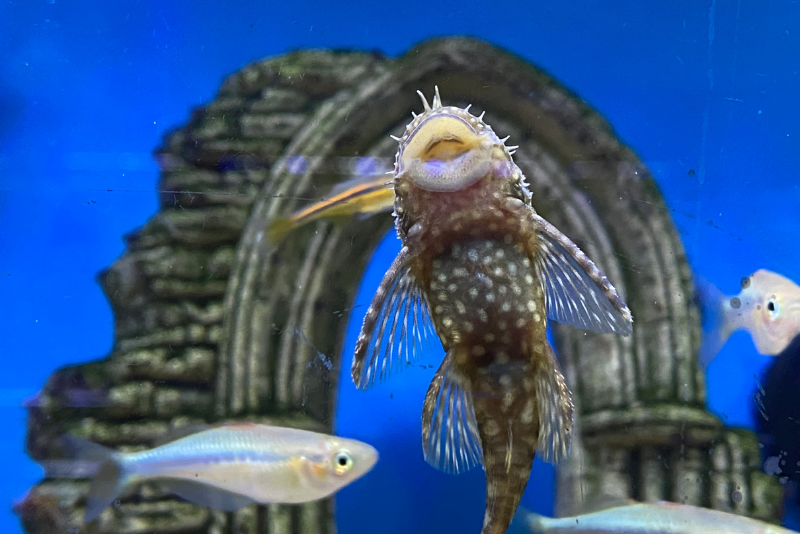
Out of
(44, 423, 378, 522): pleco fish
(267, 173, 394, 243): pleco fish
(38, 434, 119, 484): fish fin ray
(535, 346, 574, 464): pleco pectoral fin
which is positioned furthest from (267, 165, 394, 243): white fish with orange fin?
(38, 434, 119, 484): fish fin ray

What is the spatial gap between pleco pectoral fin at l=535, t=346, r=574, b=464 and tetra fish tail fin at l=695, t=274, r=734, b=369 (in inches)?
46.5

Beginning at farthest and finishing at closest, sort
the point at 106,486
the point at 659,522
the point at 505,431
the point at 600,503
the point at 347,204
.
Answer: the point at 347,204 → the point at 106,486 → the point at 600,503 → the point at 659,522 → the point at 505,431

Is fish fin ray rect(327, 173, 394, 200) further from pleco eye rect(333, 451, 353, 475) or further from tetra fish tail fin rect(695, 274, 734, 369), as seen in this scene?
tetra fish tail fin rect(695, 274, 734, 369)

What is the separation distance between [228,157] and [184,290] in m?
0.80

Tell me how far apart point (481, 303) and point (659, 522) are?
1562 millimetres

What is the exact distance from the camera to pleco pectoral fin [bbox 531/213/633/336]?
1.61 metres

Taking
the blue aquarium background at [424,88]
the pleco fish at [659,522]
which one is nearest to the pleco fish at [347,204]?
the blue aquarium background at [424,88]

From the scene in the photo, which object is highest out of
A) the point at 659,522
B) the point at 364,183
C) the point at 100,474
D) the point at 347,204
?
the point at 364,183

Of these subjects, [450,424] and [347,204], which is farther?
[347,204]

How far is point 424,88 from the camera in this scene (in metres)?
2.49

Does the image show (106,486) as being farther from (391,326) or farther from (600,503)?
(600,503)

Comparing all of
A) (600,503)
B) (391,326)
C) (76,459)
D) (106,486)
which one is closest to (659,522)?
(600,503)

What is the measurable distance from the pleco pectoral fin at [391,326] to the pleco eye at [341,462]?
67 centimetres

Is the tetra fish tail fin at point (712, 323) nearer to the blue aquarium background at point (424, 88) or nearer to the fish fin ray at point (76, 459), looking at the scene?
the blue aquarium background at point (424, 88)
